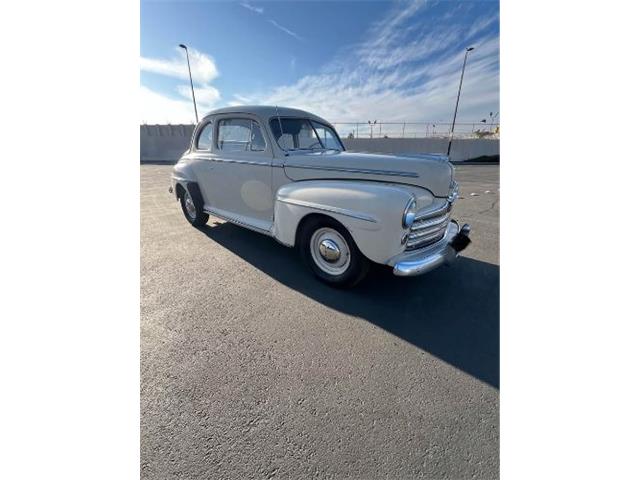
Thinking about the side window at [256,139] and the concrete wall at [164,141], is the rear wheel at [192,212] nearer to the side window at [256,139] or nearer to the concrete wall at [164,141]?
the side window at [256,139]

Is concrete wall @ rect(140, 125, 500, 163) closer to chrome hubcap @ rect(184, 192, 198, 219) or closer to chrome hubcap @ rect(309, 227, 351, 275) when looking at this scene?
chrome hubcap @ rect(184, 192, 198, 219)

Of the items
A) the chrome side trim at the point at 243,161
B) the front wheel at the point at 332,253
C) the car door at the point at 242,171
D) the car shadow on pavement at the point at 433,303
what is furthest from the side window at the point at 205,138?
the front wheel at the point at 332,253

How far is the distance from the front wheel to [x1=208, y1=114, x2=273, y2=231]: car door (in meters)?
0.80

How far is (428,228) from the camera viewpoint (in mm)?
2848

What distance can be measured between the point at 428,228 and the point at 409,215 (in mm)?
551

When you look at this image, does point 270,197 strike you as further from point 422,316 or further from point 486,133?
point 486,133

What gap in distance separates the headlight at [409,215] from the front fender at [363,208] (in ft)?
0.10

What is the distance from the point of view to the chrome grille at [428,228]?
267cm

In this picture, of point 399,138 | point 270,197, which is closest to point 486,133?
point 399,138

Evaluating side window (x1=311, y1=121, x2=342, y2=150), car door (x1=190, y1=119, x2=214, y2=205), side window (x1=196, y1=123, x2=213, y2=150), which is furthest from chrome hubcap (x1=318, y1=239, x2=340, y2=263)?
side window (x1=196, y1=123, x2=213, y2=150)

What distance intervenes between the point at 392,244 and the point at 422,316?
704 mm

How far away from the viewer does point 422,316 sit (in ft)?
8.22

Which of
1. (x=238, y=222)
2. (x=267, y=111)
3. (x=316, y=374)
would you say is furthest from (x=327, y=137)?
(x=316, y=374)

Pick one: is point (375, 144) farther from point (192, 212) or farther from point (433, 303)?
point (433, 303)
